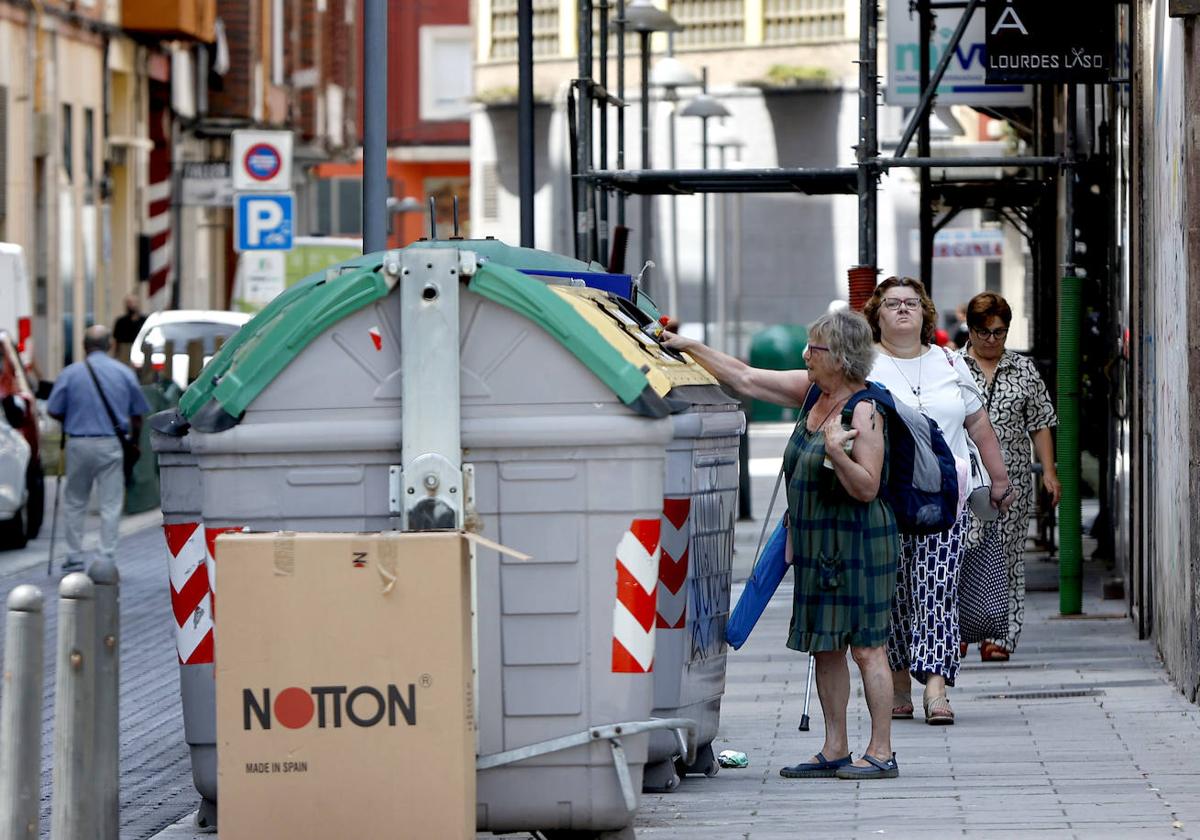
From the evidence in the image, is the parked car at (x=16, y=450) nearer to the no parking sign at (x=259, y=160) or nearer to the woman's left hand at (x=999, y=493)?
the no parking sign at (x=259, y=160)

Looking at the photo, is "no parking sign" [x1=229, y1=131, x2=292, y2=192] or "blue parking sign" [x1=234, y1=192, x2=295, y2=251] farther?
"no parking sign" [x1=229, y1=131, x2=292, y2=192]

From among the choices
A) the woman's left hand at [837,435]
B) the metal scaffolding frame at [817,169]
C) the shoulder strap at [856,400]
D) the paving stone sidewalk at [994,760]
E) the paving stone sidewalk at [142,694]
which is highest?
the metal scaffolding frame at [817,169]

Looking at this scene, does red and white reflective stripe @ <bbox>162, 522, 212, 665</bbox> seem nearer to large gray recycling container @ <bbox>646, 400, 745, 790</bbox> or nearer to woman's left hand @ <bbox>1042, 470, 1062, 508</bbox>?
large gray recycling container @ <bbox>646, 400, 745, 790</bbox>

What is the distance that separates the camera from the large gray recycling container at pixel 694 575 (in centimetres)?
771

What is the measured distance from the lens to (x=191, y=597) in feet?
25.5

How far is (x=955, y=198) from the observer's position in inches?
719

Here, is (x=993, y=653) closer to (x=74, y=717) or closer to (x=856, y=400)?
(x=856, y=400)

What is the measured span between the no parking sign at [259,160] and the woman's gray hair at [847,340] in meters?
14.3

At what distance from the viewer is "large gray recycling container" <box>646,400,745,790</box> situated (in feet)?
25.3

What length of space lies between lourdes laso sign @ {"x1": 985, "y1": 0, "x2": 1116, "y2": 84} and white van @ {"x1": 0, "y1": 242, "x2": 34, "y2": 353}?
1033 centimetres

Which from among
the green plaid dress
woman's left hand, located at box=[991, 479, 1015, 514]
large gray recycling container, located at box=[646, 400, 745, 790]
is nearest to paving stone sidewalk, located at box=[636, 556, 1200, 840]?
large gray recycling container, located at box=[646, 400, 745, 790]

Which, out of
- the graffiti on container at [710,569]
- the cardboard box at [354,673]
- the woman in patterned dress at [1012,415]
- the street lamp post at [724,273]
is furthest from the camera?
the street lamp post at [724,273]

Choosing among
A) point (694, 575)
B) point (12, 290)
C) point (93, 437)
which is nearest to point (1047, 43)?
point (694, 575)

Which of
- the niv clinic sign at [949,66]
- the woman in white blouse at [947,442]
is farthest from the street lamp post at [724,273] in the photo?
the woman in white blouse at [947,442]
